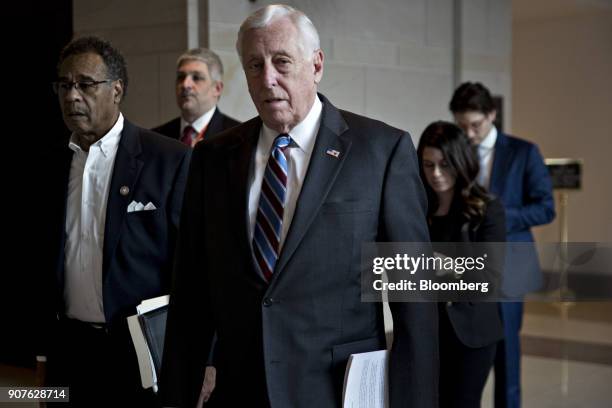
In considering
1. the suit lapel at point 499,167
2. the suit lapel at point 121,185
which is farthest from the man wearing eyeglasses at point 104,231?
the suit lapel at point 499,167

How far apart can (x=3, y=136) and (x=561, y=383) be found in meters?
4.70

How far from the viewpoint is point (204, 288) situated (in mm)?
2428

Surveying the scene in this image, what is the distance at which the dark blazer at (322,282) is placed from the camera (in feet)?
7.16

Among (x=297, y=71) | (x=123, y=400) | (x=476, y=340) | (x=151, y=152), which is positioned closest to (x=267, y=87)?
(x=297, y=71)

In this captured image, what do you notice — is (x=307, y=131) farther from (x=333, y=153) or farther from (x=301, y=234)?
(x=301, y=234)

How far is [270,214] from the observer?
2.24 meters

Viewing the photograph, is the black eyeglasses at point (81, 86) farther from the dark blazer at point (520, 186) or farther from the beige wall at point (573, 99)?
the beige wall at point (573, 99)

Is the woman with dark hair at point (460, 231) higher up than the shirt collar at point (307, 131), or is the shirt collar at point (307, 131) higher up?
the shirt collar at point (307, 131)

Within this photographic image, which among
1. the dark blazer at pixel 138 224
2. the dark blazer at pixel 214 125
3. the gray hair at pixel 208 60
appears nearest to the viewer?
the dark blazer at pixel 138 224

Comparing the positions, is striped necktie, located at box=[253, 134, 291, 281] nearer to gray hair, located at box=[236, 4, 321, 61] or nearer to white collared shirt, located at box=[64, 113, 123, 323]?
gray hair, located at box=[236, 4, 321, 61]

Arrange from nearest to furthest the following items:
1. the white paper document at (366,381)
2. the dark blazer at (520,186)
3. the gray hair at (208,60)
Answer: the white paper document at (366,381)
the gray hair at (208,60)
the dark blazer at (520,186)

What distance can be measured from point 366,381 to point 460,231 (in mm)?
1732

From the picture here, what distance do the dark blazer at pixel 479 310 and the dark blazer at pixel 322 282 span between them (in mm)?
1375

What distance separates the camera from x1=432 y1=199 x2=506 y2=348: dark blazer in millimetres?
3625
